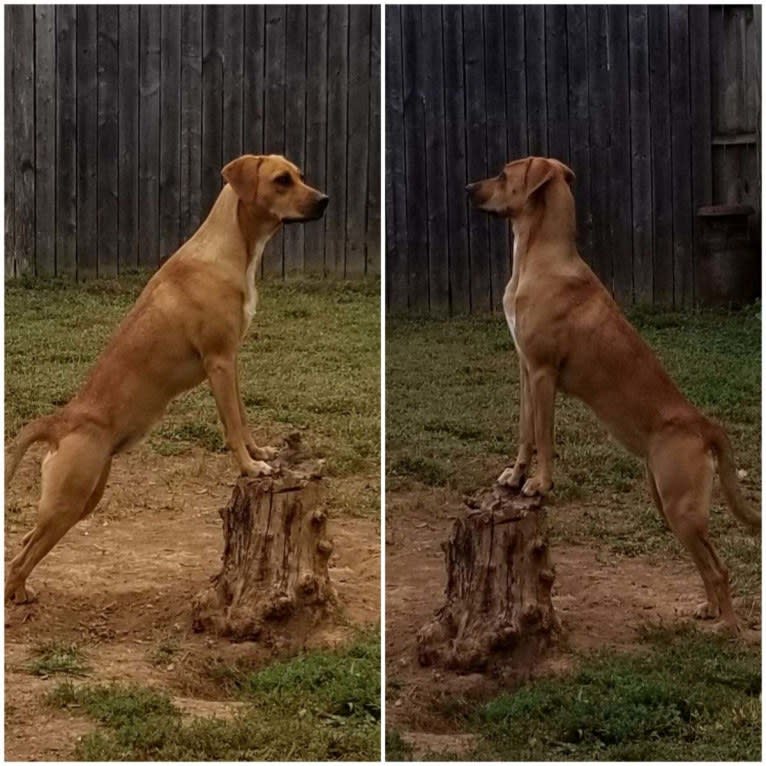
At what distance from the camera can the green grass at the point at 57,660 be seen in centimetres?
338

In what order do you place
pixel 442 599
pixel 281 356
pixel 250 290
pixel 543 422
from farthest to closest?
pixel 281 356 → pixel 442 599 → pixel 250 290 → pixel 543 422

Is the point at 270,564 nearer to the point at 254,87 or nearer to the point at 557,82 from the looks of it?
the point at 254,87

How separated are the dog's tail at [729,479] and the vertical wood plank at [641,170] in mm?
534

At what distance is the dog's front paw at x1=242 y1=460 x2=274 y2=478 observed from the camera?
3.52 m

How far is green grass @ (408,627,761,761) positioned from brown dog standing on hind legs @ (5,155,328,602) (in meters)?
0.84

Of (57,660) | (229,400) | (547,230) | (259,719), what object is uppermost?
(547,230)

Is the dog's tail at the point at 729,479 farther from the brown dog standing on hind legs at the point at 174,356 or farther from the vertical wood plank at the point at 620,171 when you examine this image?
the brown dog standing on hind legs at the point at 174,356

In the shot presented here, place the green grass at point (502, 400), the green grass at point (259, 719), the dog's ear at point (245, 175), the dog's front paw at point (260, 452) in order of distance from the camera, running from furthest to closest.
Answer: the green grass at point (502, 400) → the dog's front paw at point (260, 452) → the dog's ear at point (245, 175) → the green grass at point (259, 719)

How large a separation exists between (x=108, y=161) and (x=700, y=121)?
1.53m

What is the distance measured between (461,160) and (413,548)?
100 cm

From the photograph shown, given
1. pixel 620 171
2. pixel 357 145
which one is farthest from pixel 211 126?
pixel 620 171

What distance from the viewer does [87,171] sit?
378 cm

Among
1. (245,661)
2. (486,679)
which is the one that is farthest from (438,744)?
(245,661)

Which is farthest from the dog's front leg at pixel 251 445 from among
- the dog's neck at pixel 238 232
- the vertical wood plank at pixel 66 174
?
the vertical wood plank at pixel 66 174
